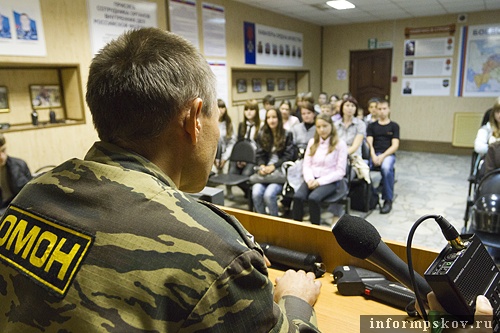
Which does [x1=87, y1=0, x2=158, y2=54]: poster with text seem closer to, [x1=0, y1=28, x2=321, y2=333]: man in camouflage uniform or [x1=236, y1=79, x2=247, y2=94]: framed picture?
[x1=236, y1=79, x2=247, y2=94]: framed picture

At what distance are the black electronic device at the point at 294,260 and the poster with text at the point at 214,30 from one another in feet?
14.3

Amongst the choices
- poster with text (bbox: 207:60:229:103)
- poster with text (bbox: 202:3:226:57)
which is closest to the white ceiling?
poster with text (bbox: 202:3:226:57)

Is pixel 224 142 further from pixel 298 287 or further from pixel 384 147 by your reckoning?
pixel 298 287

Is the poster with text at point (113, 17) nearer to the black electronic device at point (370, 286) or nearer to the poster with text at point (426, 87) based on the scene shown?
the black electronic device at point (370, 286)

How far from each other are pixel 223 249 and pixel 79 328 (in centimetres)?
26

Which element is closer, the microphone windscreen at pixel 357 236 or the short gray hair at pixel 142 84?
the short gray hair at pixel 142 84

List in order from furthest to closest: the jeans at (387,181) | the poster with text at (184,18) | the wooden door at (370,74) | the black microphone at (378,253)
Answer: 1. the wooden door at (370,74)
2. the poster with text at (184,18)
3. the jeans at (387,181)
4. the black microphone at (378,253)

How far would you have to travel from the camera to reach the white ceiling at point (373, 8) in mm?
6047

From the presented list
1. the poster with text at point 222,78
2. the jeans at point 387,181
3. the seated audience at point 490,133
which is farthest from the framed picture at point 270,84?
the seated audience at point 490,133

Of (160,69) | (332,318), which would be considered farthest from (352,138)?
(160,69)

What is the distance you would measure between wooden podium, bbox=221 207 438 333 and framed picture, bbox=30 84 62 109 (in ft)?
10.5

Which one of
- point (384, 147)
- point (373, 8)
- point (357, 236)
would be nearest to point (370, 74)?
point (373, 8)

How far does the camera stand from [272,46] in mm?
6871

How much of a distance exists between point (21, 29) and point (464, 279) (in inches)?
155
